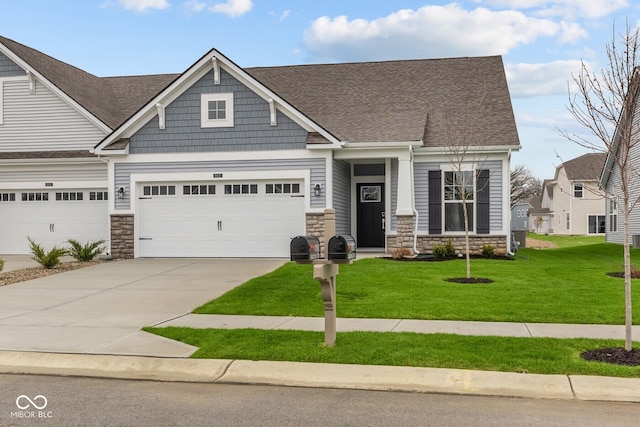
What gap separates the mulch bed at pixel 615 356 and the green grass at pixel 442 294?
2.04m

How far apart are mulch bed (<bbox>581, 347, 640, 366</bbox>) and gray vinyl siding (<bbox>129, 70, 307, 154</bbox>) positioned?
1259cm

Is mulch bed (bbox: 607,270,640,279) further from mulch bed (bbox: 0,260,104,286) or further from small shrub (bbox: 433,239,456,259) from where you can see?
mulch bed (bbox: 0,260,104,286)

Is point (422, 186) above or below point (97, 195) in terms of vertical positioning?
above

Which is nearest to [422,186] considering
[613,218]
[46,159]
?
[46,159]

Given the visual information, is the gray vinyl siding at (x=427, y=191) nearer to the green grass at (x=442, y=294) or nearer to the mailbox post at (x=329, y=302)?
the green grass at (x=442, y=294)

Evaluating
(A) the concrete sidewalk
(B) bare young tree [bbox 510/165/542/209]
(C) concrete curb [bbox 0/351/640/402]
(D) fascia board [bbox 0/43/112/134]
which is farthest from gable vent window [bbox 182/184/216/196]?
(B) bare young tree [bbox 510/165/542/209]

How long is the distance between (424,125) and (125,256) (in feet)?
33.0

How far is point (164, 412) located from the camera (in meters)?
6.18

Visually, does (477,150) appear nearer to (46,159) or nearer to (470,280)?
(470,280)

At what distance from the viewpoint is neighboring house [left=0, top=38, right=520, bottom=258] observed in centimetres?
1950

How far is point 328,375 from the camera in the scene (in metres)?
7.33

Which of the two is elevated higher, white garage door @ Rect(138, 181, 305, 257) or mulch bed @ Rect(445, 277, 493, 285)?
white garage door @ Rect(138, 181, 305, 257)

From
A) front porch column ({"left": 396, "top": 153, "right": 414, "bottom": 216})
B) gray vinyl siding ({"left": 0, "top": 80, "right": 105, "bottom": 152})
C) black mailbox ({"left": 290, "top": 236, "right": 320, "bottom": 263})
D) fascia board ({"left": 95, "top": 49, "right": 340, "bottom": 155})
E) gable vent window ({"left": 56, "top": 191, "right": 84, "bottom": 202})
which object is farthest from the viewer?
gray vinyl siding ({"left": 0, "top": 80, "right": 105, "bottom": 152})

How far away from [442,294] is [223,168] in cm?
944
